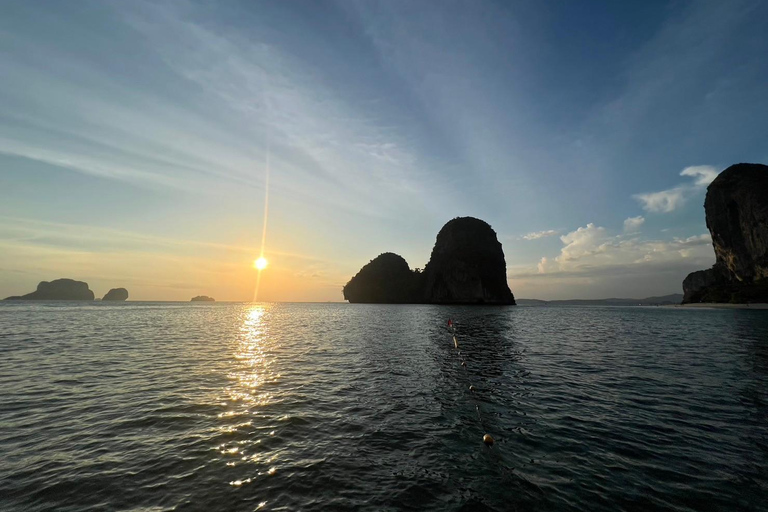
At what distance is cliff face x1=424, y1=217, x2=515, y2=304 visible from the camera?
16788cm

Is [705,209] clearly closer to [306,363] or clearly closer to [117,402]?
[306,363]

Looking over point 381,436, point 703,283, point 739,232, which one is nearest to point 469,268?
point 739,232

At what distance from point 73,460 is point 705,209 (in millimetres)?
207330

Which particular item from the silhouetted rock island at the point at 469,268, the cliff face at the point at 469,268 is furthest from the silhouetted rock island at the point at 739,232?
the cliff face at the point at 469,268

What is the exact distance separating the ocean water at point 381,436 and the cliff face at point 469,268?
481 feet

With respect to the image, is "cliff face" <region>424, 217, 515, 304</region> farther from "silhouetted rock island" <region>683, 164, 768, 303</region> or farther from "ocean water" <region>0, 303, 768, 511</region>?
"ocean water" <region>0, 303, 768, 511</region>

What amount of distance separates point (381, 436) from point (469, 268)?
6494 inches

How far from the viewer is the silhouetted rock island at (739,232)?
116 meters

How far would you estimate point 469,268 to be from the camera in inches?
6693

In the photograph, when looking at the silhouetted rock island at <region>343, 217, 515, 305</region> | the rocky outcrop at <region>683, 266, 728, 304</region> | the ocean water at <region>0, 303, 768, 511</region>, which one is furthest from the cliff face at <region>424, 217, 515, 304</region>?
the ocean water at <region>0, 303, 768, 511</region>

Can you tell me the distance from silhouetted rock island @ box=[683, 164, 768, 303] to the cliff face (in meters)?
84.2

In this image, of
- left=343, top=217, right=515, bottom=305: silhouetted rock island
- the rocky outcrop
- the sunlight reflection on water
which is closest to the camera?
the sunlight reflection on water

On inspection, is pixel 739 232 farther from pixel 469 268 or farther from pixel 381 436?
pixel 381 436

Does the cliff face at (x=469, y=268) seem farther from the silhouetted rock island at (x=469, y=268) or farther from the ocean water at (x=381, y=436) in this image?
the ocean water at (x=381, y=436)
